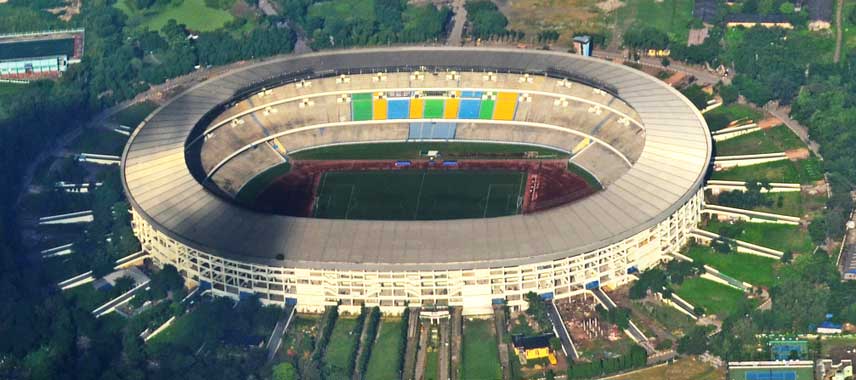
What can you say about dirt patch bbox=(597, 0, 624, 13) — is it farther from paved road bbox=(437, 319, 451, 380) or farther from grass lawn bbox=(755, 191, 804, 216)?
paved road bbox=(437, 319, 451, 380)

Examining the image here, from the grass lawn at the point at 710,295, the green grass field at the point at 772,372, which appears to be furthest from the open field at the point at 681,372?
the grass lawn at the point at 710,295

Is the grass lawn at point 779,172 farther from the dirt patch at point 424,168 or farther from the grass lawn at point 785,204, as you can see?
the dirt patch at point 424,168

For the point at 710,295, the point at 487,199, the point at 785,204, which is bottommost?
the point at 710,295

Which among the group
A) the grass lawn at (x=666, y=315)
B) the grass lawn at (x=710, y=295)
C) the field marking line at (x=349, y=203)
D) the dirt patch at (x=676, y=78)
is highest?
the dirt patch at (x=676, y=78)

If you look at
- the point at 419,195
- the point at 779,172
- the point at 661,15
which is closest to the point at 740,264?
the point at 779,172

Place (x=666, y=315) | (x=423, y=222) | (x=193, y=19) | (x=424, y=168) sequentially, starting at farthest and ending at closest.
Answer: (x=193, y=19) → (x=424, y=168) → (x=423, y=222) → (x=666, y=315)

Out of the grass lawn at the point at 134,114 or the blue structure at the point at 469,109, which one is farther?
the grass lawn at the point at 134,114

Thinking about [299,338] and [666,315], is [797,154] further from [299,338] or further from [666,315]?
[299,338]
